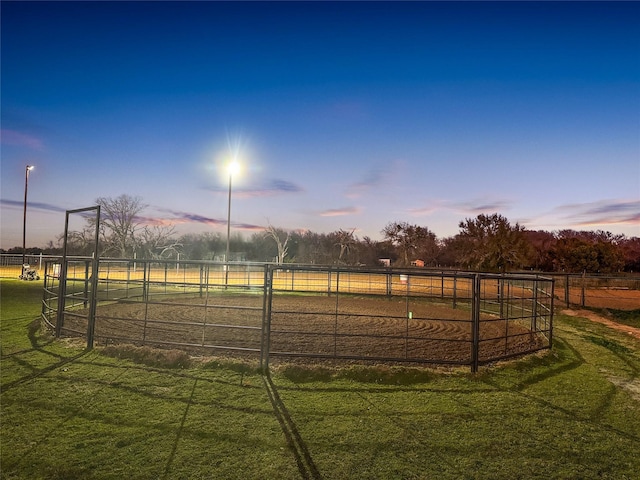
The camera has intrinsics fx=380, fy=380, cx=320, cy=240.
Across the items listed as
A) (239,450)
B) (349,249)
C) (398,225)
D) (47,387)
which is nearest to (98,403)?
(47,387)

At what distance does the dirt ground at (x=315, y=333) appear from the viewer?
6996 mm

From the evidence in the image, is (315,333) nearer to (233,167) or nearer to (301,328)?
(301,328)

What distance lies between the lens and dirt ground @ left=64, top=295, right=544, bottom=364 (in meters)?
7.00

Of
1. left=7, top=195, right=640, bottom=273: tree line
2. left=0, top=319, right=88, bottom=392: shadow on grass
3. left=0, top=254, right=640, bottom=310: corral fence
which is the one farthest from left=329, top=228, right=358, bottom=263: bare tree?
left=0, top=319, right=88, bottom=392: shadow on grass

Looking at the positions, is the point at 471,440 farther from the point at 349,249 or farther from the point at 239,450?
the point at 349,249

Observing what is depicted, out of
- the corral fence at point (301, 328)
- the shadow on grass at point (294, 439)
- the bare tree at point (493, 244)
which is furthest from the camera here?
the bare tree at point (493, 244)

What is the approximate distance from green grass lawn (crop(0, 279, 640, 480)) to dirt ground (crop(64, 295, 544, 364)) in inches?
26.2

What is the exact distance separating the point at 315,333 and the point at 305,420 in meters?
2.54

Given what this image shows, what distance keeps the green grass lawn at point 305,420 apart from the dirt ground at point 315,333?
0.67 meters

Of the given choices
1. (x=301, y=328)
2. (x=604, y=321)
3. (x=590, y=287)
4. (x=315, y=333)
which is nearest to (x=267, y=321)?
(x=315, y=333)

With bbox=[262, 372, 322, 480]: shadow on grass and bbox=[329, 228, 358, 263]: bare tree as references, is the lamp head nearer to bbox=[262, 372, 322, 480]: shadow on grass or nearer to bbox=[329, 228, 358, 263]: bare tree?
bbox=[262, 372, 322, 480]: shadow on grass

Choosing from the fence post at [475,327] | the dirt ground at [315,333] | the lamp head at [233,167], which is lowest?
the dirt ground at [315,333]

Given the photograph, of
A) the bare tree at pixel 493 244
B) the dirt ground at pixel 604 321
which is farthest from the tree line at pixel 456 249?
the dirt ground at pixel 604 321

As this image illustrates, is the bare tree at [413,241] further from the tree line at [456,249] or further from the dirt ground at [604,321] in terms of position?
the dirt ground at [604,321]
